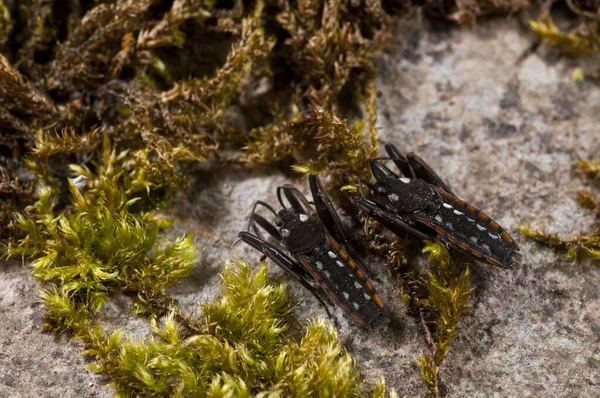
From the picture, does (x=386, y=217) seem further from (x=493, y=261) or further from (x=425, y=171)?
(x=493, y=261)

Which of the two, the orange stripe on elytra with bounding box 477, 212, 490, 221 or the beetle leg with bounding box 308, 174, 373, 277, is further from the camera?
the beetle leg with bounding box 308, 174, 373, 277

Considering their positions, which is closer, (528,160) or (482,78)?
(528,160)

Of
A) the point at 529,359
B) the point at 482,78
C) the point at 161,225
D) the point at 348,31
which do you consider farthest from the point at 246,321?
the point at 482,78

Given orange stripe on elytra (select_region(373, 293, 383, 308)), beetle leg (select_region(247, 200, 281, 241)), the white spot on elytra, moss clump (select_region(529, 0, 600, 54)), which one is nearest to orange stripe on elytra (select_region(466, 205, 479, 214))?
orange stripe on elytra (select_region(373, 293, 383, 308))

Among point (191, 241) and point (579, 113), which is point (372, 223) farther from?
point (579, 113)

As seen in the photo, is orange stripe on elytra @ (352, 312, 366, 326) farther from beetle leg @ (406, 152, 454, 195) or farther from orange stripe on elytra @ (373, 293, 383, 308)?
beetle leg @ (406, 152, 454, 195)

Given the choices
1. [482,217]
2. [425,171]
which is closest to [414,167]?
[425,171]
